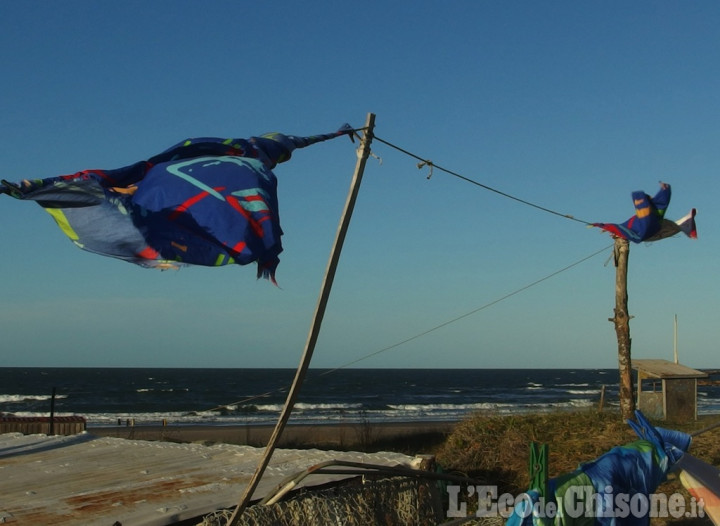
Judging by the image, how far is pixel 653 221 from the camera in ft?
46.5

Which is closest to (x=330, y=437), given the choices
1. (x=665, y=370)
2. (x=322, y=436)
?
(x=322, y=436)

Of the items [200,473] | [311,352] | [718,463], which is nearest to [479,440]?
[718,463]

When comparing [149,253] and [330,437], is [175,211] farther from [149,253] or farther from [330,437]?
[330,437]

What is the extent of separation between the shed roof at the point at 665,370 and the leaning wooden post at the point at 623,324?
6862mm

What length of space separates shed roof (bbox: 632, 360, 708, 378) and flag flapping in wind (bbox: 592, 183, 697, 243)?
8.81 meters

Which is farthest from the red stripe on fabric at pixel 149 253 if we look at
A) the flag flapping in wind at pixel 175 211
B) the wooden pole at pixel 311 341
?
the wooden pole at pixel 311 341

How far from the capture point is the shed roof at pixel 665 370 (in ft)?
72.0

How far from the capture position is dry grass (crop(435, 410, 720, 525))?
1336 cm

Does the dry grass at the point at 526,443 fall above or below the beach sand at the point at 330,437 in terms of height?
above

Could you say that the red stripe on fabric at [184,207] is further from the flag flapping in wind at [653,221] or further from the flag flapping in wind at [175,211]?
the flag flapping in wind at [653,221]

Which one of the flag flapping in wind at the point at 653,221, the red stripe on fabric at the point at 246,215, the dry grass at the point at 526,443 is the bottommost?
the dry grass at the point at 526,443

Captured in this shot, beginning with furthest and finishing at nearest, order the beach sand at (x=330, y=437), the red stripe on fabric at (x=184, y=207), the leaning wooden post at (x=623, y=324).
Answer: the beach sand at (x=330, y=437)
the leaning wooden post at (x=623, y=324)
the red stripe on fabric at (x=184, y=207)

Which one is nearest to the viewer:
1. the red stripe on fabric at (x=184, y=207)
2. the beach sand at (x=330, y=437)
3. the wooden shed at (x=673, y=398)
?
the red stripe on fabric at (x=184, y=207)

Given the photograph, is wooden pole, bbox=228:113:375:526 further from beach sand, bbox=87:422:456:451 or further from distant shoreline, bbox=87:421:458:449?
distant shoreline, bbox=87:421:458:449
